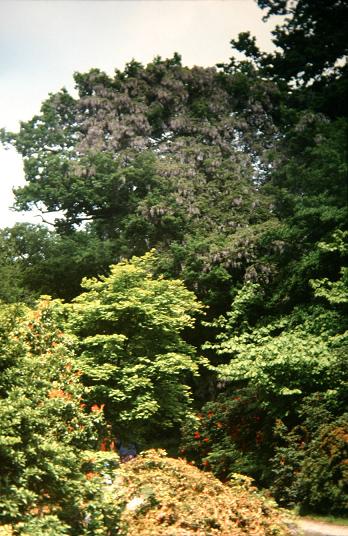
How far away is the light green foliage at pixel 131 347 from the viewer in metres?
15.0

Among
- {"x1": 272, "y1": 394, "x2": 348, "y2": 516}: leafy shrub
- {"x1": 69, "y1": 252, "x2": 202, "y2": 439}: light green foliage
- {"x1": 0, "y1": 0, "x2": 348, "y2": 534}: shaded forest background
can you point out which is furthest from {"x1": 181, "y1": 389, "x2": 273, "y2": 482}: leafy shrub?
{"x1": 69, "y1": 252, "x2": 202, "y2": 439}: light green foliage

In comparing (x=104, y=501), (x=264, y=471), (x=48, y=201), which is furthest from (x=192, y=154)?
(x=104, y=501)

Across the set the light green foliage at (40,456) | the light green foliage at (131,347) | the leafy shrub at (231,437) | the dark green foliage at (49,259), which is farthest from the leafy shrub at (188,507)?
the dark green foliage at (49,259)

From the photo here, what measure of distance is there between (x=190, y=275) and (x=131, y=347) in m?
5.70

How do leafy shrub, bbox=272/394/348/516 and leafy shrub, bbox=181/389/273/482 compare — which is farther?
leafy shrub, bbox=181/389/273/482

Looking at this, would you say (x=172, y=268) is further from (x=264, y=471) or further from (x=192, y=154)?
(x=264, y=471)

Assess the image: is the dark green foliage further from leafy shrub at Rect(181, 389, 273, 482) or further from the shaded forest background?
leafy shrub at Rect(181, 389, 273, 482)

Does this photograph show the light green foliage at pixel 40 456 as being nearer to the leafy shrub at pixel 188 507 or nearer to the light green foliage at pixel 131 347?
the leafy shrub at pixel 188 507

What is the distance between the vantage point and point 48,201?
25312mm

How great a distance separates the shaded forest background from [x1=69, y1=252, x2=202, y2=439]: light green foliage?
7cm

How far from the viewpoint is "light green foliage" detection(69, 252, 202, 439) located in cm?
1496

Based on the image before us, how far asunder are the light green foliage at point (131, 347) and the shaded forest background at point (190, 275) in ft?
0.22

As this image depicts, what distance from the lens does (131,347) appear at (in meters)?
16.2

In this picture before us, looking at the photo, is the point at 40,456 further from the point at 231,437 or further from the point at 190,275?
the point at 190,275
